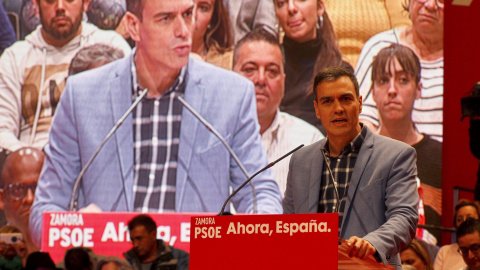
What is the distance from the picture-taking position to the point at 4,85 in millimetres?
6656

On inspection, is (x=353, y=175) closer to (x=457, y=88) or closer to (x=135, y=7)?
(x=457, y=88)

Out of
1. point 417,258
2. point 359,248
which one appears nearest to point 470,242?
point 417,258

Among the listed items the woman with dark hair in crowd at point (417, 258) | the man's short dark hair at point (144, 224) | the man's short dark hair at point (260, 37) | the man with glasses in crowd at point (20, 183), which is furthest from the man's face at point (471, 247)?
the man with glasses in crowd at point (20, 183)

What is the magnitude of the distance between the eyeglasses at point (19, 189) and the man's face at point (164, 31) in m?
1.67

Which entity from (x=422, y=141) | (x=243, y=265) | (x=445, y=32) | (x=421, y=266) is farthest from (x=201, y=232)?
(x=445, y=32)

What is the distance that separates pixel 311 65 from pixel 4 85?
9.92ft

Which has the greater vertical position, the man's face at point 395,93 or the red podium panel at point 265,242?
the man's face at point 395,93

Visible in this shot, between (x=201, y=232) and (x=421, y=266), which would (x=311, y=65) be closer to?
(x=421, y=266)

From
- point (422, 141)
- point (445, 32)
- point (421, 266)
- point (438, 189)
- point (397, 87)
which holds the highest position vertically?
point (445, 32)

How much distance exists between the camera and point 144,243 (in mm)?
4973

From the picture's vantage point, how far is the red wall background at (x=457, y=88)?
6238 mm

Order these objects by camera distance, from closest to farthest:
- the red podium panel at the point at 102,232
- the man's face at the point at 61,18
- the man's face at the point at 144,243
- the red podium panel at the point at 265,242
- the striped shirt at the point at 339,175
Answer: the red podium panel at the point at 265,242 < the striped shirt at the point at 339,175 < the man's face at the point at 144,243 < the red podium panel at the point at 102,232 < the man's face at the point at 61,18

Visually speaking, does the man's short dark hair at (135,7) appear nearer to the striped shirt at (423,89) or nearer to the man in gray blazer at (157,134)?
the man in gray blazer at (157,134)

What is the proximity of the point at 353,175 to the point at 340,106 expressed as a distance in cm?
25
